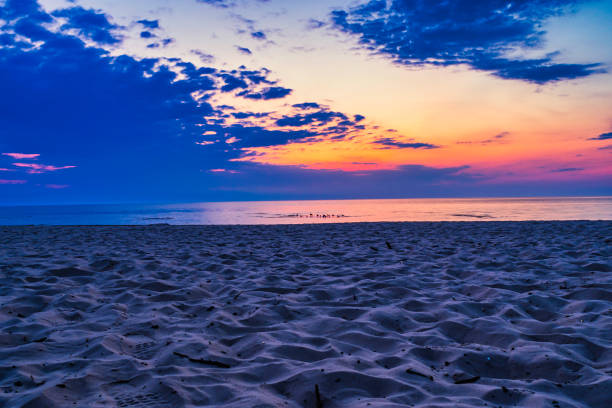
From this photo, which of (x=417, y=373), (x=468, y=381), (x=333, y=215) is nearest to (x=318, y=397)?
(x=417, y=373)

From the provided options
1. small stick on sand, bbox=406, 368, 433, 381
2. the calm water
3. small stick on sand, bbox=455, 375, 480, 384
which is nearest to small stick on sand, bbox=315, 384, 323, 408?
small stick on sand, bbox=406, 368, 433, 381

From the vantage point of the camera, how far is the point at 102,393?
2.15 m

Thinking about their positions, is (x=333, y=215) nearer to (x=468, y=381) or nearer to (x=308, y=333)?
(x=308, y=333)

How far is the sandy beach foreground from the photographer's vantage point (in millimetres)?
2148

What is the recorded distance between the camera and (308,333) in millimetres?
3105

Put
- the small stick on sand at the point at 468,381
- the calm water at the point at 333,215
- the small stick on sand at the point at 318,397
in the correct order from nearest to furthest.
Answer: the small stick on sand at the point at 318,397, the small stick on sand at the point at 468,381, the calm water at the point at 333,215

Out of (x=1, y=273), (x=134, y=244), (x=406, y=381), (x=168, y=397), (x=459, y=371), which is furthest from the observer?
(x=134, y=244)

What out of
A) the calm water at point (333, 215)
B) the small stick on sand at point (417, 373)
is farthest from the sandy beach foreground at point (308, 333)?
the calm water at point (333, 215)

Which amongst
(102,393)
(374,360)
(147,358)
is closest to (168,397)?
(102,393)

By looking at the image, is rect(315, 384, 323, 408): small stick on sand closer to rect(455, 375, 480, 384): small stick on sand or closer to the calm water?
rect(455, 375, 480, 384): small stick on sand

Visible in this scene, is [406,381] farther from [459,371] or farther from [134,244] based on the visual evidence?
[134,244]

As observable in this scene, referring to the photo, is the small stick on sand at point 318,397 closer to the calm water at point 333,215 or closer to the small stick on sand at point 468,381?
the small stick on sand at point 468,381

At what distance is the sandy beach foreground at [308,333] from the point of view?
2.15m

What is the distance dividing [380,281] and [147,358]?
2.97 m
